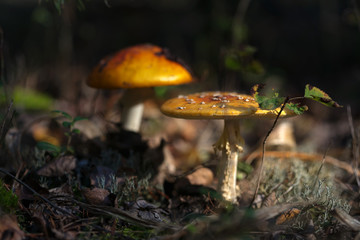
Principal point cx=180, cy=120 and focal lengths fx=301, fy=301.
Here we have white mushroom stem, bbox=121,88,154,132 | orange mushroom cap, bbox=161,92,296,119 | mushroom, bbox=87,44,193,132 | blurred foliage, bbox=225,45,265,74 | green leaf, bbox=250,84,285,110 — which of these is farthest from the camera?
white mushroom stem, bbox=121,88,154,132

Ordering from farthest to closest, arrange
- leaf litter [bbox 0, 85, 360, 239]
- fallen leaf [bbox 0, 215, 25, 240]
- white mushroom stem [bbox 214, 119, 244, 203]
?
1. white mushroom stem [bbox 214, 119, 244, 203]
2. leaf litter [bbox 0, 85, 360, 239]
3. fallen leaf [bbox 0, 215, 25, 240]

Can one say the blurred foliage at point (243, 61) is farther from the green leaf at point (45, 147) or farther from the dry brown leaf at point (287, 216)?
the green leaf at point (45, 147)

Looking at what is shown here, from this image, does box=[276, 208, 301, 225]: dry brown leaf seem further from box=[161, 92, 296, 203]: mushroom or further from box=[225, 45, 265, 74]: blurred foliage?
box=[225, 45, 265, 74]: blurred foliage

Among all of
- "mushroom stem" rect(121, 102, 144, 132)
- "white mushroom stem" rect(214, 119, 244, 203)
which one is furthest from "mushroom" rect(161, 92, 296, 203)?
"mushroom stem" rect(121, 102, 144, 132)

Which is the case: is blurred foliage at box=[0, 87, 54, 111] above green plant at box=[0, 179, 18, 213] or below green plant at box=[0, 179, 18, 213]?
below

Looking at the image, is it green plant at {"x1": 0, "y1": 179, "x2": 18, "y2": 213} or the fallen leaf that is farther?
green plant at {"x1": 0, "y1": 179, "x2": 18, "y2": 213}

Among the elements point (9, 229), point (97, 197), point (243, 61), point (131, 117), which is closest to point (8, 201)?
point (9, 229)

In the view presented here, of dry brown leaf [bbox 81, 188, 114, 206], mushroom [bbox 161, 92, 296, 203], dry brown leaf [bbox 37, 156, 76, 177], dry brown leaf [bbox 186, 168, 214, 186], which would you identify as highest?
mushroom [bbox 161, 92, 296, 203]

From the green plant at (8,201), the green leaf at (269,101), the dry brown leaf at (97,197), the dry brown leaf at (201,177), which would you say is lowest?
the dry brown leaf at (201,177)

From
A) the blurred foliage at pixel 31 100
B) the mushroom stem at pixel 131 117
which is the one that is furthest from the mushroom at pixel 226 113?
the blurred foliage at pixel 31 100
